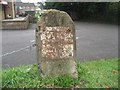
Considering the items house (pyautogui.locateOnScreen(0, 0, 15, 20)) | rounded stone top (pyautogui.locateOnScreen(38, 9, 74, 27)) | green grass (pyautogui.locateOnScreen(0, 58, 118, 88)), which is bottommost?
green grass (pyautogui.locateOnScreen(0, 58, 118, 88))

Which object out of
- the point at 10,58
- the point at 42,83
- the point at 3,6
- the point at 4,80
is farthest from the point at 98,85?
the point at 3,6

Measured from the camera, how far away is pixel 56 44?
566 cm

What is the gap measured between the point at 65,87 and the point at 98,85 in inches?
29.1

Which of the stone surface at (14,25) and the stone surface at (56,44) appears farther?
the stone surface at (14,25)

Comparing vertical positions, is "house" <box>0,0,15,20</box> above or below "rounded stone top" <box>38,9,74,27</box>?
above

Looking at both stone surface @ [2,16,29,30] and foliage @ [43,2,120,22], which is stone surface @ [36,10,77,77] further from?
foliage @ [43,2,120,22]

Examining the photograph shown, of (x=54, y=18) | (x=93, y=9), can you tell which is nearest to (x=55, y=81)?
(x=54, y=18)

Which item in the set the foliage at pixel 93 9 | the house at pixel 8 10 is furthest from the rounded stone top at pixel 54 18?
the house at pixel 8 10

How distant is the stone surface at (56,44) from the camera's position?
5.58 m

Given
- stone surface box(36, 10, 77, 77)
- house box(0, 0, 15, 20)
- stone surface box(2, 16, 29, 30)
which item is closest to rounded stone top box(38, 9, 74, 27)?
stone surface box(36, 10, 77, 77)

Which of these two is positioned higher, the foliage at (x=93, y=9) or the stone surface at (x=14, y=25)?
the foliage at (x=93, y=9)

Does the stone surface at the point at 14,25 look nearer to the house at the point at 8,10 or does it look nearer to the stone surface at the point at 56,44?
the house at the point at 8,10

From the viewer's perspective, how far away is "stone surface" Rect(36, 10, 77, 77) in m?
5.58

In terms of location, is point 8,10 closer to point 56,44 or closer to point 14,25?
point 14,25
